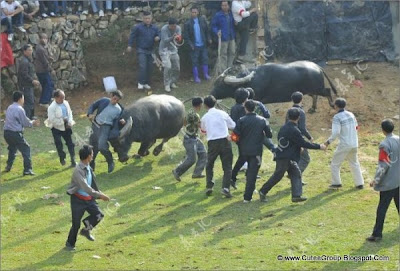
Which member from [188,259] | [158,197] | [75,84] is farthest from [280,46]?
[188,259]

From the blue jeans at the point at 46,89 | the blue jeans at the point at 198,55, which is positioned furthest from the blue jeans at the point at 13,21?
the blue jeans at the point at 198,55

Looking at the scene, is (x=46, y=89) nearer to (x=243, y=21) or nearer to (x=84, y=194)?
(x=243, y=21)

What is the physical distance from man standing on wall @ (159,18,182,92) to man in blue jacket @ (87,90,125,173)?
5.97 meters

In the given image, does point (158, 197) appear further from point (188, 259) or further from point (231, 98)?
point (231, 98)

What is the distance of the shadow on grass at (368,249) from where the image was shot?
13.5 metres

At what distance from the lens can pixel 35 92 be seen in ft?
79.9

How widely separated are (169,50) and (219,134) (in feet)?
27.8

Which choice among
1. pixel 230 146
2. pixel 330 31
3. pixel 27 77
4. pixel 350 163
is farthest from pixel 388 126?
pixel 330 31

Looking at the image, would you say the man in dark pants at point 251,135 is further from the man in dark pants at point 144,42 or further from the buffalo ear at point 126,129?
the man in dark pants at point 144,42

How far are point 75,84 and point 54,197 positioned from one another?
817cm

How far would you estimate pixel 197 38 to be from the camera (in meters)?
25.1

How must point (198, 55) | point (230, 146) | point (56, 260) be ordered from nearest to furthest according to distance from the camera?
point (56, 260)
point (230, 146)
point (198, 55)

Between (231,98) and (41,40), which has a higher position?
(41,40)

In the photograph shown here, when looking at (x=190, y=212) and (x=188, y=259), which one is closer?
(x=188, y=259)
